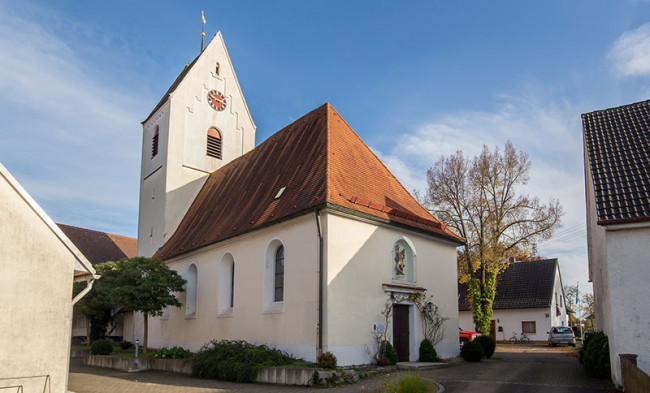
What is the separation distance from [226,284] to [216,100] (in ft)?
43.5

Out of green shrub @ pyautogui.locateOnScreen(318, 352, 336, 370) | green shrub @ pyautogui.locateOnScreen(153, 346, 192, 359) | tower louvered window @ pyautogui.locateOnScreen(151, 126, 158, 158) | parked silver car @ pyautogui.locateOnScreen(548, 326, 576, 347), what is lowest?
parked silver car @ pyautogui.locateOnScreen(548, 326, 576, 347)

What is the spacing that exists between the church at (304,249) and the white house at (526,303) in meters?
20.6

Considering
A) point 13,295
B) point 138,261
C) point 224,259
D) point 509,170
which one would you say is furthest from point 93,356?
point 509,170

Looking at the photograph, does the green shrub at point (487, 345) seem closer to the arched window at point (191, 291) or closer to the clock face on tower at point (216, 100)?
the arched window at point (191, 291)

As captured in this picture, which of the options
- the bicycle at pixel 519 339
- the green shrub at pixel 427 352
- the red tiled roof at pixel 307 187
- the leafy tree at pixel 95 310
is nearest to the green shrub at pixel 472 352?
the green shrub at pixel 427 352

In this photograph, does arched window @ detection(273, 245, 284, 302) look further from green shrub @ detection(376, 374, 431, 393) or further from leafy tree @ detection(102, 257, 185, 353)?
green shrub @ detection(376, 374, 431, 393)

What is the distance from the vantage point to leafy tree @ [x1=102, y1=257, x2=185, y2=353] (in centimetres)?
1930

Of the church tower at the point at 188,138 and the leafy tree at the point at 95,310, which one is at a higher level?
the church tower at the point at 188,138

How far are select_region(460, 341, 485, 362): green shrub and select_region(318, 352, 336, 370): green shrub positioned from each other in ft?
21.2

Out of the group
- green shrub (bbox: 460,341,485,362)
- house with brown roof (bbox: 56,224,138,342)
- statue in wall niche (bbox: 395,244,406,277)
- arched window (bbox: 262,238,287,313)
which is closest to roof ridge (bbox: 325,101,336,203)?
arched window (bbox: 262,238,287,313)

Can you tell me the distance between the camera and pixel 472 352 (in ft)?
59.4

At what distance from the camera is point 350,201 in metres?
16.0

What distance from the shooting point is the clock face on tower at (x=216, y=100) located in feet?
96.3

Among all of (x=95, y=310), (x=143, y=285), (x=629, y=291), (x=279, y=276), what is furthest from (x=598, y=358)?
(x=95, y=310)
